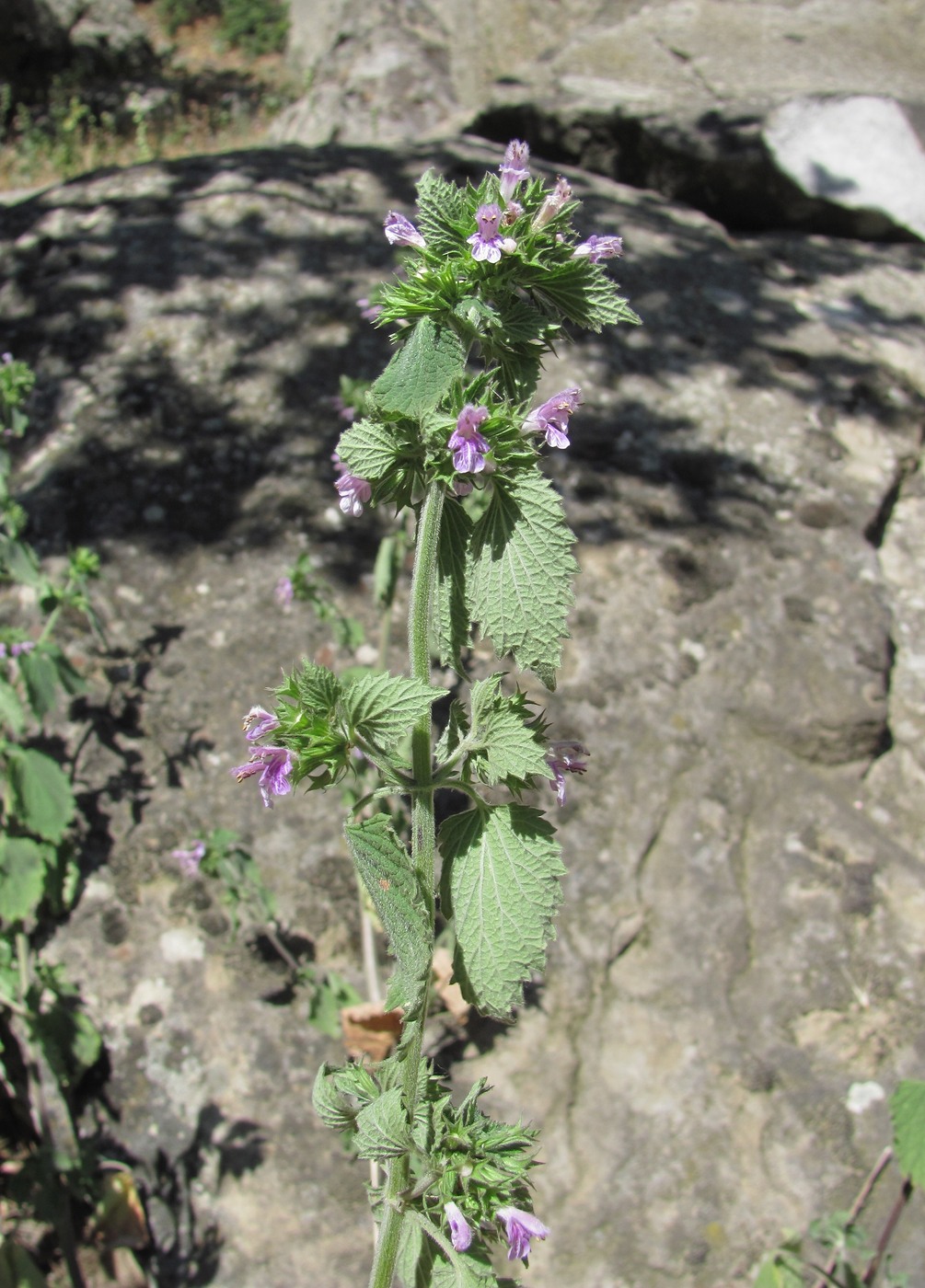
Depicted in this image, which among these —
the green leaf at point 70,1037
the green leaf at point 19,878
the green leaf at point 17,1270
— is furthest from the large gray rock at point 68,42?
the green leaf at point 17,1270

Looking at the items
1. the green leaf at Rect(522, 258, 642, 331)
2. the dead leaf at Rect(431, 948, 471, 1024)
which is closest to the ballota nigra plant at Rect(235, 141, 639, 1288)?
the green leaf at Rect(522, 258, 642, 331)

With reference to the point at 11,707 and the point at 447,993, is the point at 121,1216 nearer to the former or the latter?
the point at 447,993

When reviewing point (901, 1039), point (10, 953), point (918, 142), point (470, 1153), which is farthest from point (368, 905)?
point (918, 142)

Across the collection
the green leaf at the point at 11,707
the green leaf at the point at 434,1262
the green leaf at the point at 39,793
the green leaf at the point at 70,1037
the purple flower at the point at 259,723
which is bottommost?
the green leaf at the point at 70,1037

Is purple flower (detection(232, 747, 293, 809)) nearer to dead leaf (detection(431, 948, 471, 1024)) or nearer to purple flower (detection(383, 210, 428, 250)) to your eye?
purple flower (detection(383, 210, 428, 250))

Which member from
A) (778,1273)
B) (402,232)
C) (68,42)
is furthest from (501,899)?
(68,42)

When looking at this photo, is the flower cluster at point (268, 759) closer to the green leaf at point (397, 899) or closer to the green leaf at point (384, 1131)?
the green leaf at point (397, 899)
